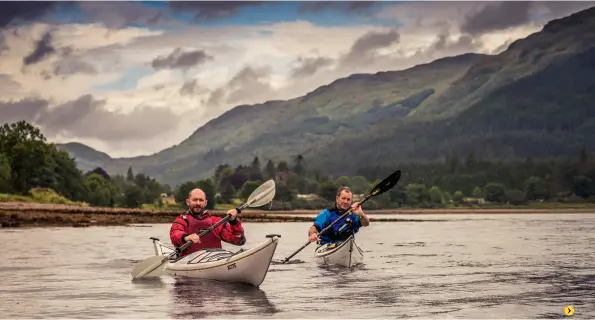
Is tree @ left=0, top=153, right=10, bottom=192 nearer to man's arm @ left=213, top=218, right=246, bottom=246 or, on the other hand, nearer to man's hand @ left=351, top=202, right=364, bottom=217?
man's hand @ left=351, top=202, right=364, bottom=217

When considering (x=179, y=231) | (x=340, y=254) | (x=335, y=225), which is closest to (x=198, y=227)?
(x=179, y=231)

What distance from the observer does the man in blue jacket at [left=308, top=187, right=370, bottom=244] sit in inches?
1163

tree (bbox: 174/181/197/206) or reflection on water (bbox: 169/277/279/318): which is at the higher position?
tree (bbox: 174/181/197/206)

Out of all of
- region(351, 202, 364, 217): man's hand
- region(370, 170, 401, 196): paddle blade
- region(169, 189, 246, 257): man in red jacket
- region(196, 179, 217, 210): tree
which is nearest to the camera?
region(169, 189, 246, 257): man in red jacket

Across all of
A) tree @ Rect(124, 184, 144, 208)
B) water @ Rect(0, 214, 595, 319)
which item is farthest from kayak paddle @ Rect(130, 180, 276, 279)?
tree @ Rect(124, 184, 144, 208)

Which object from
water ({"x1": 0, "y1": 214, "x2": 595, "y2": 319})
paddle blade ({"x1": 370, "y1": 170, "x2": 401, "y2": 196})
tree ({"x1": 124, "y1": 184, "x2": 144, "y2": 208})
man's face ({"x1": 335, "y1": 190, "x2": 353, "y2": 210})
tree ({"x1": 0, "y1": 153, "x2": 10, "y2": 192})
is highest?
tree ({"x1": 0, "y1": 153, "x2": 10, "y2": 192})

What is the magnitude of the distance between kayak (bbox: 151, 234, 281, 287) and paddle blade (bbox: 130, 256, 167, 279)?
191 millimetres

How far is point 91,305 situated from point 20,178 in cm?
11757

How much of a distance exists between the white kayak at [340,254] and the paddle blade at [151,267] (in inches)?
287

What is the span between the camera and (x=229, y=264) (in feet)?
86.1

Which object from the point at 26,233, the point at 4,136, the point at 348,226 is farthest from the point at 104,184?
the point at 348,226

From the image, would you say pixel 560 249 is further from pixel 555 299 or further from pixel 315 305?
pixel 315 305

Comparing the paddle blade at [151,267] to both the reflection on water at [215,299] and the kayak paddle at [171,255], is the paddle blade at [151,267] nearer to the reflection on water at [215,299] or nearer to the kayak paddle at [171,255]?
the kayak paddle at [171,255]

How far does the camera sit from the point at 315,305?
23062 mm
